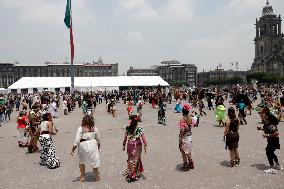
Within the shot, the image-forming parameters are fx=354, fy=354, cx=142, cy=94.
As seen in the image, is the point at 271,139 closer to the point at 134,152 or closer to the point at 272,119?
the point at 272,119

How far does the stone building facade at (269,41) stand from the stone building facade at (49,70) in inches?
3075

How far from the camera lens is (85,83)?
68.0 metres

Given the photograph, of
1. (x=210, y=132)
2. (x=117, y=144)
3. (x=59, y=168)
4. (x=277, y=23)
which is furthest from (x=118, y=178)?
(x=277, y=23)

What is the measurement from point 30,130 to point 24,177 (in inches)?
135

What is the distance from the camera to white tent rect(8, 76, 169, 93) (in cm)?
6482

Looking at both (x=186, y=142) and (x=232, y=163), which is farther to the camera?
(x=232, y=163)

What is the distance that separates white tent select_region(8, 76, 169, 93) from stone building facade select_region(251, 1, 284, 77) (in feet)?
244

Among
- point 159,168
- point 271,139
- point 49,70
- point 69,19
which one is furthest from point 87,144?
point 49,70

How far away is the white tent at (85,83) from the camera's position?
64.8 metres

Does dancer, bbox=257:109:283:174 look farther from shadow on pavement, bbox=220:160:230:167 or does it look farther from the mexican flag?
the mexican flag

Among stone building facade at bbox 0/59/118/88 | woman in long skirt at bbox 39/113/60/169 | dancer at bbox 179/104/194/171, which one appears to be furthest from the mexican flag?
stone building facade at bbox 0/59/118/88

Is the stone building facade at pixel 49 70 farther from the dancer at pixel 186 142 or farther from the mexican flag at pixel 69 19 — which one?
the dancer at pixel 186 142

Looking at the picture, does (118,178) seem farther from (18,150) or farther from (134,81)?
(134,81)

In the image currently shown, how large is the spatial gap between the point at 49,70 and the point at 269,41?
108 metres
